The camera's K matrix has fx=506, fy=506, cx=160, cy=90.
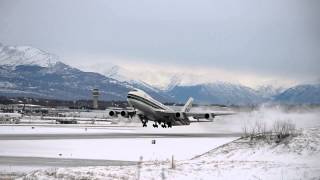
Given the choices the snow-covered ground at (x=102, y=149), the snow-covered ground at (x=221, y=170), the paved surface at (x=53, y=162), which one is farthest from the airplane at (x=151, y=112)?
the snow-covered ground at (x=221, y=170)

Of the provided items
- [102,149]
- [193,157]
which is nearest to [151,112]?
[102,149]

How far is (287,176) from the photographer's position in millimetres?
25688

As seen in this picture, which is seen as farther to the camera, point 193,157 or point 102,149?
point 102,149

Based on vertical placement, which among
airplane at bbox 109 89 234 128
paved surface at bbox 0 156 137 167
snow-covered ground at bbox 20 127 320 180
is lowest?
snow-covered ground at bbox 20 127 320 180

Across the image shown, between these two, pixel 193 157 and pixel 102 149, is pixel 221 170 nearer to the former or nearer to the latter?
pixel 193 157

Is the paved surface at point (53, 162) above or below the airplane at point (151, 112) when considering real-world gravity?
below

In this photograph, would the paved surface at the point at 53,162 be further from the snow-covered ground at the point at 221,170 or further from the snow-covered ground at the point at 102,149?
the snow-covered ground at the point at 221,170

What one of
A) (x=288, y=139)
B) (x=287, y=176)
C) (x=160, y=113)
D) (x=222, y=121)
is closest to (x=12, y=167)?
(x=287, y=176)

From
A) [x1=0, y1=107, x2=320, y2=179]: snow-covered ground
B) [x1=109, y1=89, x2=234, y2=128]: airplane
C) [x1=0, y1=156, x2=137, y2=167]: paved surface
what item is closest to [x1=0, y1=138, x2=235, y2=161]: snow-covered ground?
[x1=0, y1=107, x2=320, y2=179]: snow-covered ground

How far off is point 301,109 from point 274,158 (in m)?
52.9

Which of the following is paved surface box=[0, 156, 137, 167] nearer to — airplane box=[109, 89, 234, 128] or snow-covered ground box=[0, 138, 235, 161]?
snow-covered ground box=[0, 138, 235, 161]

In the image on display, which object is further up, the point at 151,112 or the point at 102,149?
the point at 151,112

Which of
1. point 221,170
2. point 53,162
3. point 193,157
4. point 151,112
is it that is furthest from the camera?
point 151,112

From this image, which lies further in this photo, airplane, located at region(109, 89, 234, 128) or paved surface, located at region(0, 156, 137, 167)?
airplane, located at region(109, 89, 234, 128)
